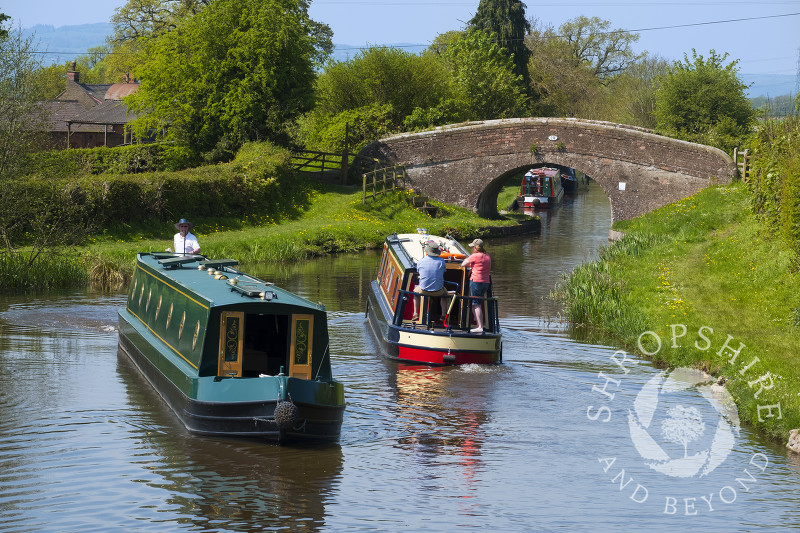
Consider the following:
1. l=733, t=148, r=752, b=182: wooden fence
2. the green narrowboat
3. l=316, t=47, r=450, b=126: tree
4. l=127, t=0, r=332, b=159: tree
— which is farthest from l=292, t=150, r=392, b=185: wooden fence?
the green narrowboat

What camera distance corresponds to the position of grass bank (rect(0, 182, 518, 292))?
70.1 feet

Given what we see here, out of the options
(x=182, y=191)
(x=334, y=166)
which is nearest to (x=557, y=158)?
(x=334, y=166)

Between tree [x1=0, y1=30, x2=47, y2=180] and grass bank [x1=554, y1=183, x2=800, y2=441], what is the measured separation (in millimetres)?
12201

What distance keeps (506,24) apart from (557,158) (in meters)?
21.0

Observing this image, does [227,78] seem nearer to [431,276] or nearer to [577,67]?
[431,276]

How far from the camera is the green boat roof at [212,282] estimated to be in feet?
37.5

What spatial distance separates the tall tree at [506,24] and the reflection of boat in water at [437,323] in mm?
39543

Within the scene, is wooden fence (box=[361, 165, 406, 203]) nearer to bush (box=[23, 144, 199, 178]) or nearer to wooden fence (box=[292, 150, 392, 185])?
wooden fence (box=[292, 150, 392, 185])

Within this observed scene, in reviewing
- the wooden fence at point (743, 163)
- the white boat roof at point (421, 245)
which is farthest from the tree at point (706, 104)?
the white boat roof at point (421, 245)

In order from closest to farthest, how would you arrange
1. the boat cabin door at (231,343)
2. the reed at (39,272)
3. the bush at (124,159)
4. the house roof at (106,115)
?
the boat cabin door at (231,343)
the reed at (39,272)
the bush at (124,159)
the house roof at (106,115)

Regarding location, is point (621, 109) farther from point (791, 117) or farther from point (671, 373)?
point (671, 373)

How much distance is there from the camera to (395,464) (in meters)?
10.3

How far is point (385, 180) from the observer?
3638 cm

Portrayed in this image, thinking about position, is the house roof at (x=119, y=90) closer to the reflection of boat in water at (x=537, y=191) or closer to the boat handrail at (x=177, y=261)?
the reflection of boat in water at (x=537, y=191)
